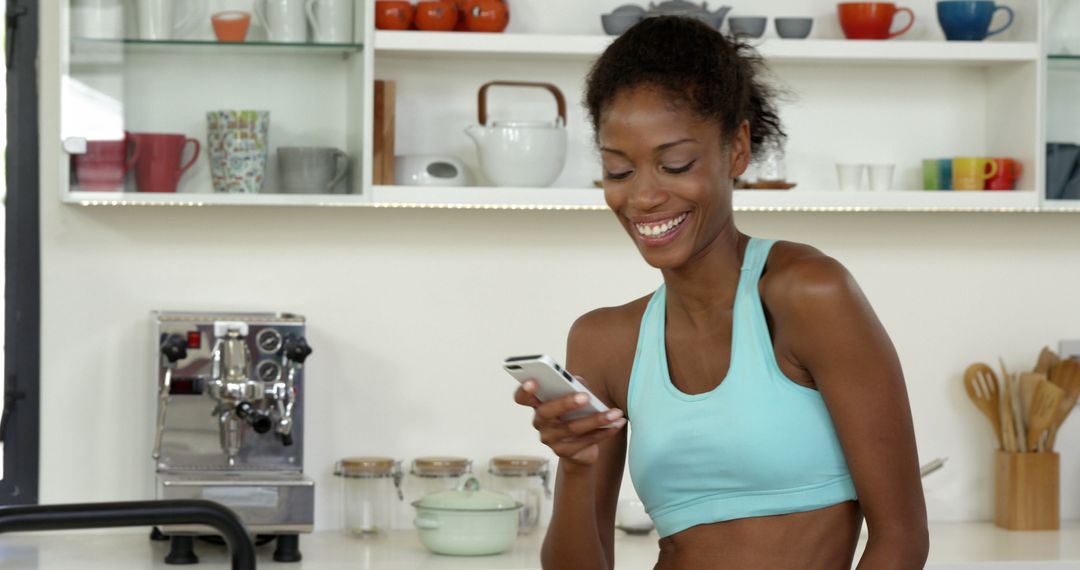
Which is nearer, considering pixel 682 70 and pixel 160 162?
pixel 682 70

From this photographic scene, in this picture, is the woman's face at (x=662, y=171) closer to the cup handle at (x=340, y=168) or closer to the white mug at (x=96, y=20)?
the cup handle at (x=340, y=168)


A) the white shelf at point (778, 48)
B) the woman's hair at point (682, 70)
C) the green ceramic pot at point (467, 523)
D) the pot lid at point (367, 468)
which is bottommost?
the green ceramic pot at point (467, 523)

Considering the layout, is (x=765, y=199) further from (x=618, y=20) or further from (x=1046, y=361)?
(x=1046, y=361)

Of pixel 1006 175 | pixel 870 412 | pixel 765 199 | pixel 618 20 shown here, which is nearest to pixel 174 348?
pixel 618 20

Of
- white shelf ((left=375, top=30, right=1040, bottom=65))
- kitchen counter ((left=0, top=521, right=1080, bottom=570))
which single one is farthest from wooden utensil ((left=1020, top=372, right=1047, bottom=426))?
white shelf ((left=375, top=30, right=1040, bottom=65))

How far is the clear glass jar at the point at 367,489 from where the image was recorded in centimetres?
264

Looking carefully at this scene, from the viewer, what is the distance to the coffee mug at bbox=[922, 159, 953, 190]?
8.91 ft

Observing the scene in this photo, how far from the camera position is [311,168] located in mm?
2551

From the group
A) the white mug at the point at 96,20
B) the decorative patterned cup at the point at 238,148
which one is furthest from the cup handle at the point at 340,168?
the white mug at the point at 96,20

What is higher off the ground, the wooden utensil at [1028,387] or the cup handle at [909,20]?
the cup handle at [909,20]

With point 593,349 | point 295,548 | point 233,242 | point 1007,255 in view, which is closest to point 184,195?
point 233,242

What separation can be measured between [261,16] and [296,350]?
0.65 meters

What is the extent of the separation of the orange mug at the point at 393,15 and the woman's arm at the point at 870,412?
1483mm

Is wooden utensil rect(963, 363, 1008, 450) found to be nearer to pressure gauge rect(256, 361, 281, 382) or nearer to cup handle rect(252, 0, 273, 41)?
pressure gauge rect(256, 361, 281, 382)
